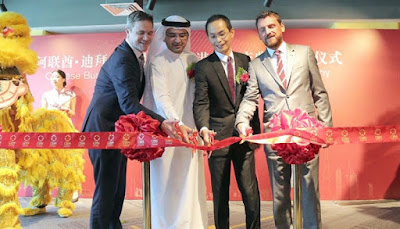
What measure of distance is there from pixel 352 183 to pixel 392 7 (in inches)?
109

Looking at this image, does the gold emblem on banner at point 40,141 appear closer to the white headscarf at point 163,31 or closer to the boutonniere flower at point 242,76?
the white headscarf at point 163,31

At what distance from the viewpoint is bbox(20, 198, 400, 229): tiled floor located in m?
3.77

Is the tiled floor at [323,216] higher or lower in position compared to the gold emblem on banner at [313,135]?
lower

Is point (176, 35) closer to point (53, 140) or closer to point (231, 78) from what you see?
point (231, 78)

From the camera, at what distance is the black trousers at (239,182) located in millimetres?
2555

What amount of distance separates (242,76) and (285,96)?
0.34 meters

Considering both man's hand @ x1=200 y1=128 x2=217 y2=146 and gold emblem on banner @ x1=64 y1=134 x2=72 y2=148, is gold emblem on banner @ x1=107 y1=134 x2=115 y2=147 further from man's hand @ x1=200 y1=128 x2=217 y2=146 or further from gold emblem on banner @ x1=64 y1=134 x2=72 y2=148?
man's hand @ x1=200 y1=128 x2=217 y2=146

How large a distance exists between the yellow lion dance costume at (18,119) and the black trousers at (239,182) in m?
1.53

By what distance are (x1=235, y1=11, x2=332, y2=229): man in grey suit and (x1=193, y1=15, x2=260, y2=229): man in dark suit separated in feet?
0.44

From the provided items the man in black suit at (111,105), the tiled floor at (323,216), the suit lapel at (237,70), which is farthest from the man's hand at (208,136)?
the tiled floor at (323,216)

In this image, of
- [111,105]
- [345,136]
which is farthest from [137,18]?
[345,136]

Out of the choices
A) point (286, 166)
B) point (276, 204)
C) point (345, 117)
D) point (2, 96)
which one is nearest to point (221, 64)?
point (286, 166)

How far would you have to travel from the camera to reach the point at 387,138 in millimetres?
2270

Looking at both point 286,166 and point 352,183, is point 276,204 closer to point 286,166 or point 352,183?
point 286,166
